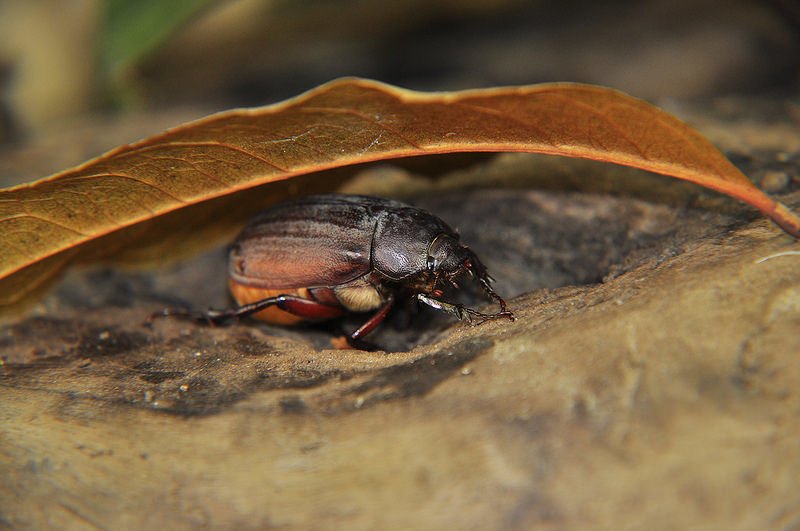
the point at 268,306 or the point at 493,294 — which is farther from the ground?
the point at 493,294

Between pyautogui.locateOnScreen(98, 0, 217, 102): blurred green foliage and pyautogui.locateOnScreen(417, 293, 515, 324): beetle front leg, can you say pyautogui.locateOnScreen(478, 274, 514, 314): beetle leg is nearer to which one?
pyautogui.locateOnScreen(417, 293, 515, 324): beetle front leg

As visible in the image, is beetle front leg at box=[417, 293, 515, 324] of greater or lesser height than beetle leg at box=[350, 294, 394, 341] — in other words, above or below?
above

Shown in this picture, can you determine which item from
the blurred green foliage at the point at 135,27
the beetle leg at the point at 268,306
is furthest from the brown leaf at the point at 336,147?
the blurred green foliage at the point at 135,27

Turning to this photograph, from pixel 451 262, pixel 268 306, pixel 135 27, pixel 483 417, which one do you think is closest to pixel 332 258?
pixel 268 306

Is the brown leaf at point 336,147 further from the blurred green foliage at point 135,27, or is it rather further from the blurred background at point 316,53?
the blurred green foliage at point 135,27

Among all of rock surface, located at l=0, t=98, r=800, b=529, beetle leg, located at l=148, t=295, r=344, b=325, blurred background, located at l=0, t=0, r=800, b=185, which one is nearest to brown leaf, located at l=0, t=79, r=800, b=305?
rock surface, located at l=0, t=98, r=800, b=529

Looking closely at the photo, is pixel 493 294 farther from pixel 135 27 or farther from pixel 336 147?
pixel 135 27
